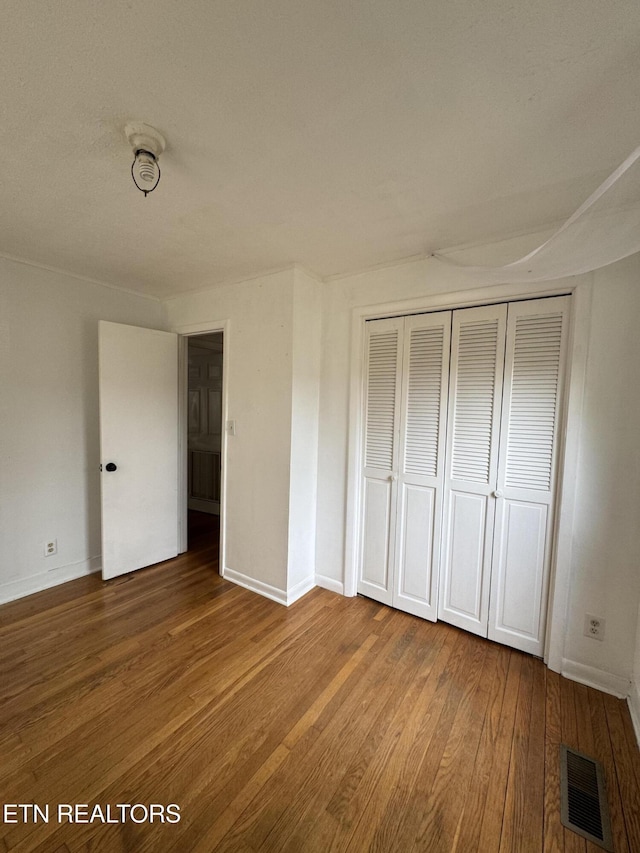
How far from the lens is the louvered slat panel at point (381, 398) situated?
2.36 m

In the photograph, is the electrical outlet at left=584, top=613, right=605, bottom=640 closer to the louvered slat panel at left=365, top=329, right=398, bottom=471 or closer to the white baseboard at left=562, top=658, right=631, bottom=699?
the white baseboard at left=562, top=658, right=631, bottom=699

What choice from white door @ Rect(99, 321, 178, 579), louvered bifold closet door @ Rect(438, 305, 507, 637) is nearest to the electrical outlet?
louvered bifold closet door @ Rect(438, 305, 507, 637)

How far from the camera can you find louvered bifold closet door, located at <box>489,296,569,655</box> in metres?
1.85

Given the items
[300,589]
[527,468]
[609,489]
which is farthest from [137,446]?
[609,489]

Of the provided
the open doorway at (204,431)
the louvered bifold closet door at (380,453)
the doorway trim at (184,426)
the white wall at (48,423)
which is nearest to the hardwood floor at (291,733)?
the louvered bifold closet door at (380,453)

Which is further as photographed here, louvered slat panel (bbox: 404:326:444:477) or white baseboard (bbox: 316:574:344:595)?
Answer: white baseboard (bbox: 316:574:344:595)

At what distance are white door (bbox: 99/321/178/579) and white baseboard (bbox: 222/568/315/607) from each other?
0.78m

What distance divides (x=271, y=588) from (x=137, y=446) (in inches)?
62.7

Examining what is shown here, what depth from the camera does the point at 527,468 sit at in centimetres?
192

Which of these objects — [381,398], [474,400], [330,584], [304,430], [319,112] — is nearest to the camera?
[319,112]

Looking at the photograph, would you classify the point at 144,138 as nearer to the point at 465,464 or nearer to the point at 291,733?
the point at 465,464

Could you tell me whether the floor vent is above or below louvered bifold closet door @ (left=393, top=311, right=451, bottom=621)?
below

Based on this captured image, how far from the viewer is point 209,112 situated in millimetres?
1150

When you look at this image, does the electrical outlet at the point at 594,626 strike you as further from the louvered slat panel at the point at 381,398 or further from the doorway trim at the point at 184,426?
the doorway trim at the point at 184,426
